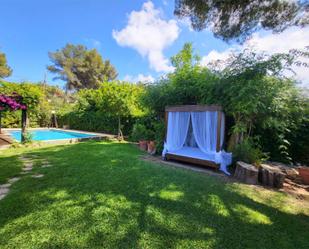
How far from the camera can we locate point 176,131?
6.58 meters

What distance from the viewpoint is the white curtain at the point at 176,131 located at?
645 centimetres

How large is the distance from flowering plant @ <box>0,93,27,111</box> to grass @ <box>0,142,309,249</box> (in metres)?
5.05

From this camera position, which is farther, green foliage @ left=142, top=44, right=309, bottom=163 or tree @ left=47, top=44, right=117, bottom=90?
tree @ left=47, top=44, right=117, bottom=90

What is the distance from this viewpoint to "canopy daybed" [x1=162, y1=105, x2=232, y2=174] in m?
5.35

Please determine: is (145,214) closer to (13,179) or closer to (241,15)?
(13,179)

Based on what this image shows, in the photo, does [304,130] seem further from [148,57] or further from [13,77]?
[13,77]

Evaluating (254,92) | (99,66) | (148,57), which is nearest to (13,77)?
(99,66)

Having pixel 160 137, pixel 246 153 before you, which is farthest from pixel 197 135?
pixel 160 137

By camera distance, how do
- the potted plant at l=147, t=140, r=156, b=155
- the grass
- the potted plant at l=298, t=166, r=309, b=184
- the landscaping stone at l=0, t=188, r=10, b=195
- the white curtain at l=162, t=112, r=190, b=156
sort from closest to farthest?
the grass
the landscaping stone at l=0, t=188, r=10, b=195
the potted plant at l=298, t=166, r=309, b=184
the white curtain at l=162, t=112, r=190, b=156
the potted plant at l=147, t=140, r=156, b=155

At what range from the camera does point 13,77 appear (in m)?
22.3

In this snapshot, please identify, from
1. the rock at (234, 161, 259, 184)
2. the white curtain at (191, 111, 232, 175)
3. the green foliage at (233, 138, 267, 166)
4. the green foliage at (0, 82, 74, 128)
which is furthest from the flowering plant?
the rock at (234, 161, 259, 184)

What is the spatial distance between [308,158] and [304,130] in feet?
3.37

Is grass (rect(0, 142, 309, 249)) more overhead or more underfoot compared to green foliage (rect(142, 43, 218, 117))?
more underfoot

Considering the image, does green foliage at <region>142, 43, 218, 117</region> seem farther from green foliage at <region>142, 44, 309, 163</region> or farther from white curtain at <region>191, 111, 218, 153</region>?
white curtain at <region>191, 111, 218, 153</region>
